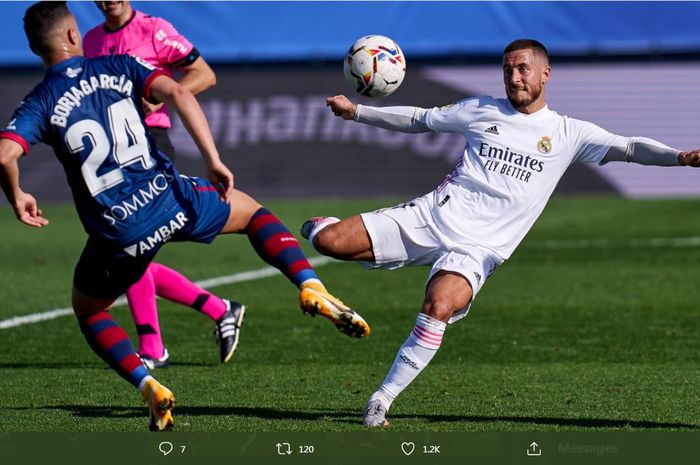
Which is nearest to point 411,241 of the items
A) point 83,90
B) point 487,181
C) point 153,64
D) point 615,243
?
point 487,181

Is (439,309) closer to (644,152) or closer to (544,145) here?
(544,145)

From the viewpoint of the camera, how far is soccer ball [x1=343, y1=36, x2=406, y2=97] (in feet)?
25.1

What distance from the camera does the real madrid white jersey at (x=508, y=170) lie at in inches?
282

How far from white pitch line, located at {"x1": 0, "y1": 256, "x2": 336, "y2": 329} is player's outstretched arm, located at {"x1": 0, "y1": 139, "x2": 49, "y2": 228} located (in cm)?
527

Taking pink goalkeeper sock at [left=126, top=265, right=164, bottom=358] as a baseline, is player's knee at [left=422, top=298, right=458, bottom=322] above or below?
above

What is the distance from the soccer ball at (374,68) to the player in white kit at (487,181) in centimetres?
33

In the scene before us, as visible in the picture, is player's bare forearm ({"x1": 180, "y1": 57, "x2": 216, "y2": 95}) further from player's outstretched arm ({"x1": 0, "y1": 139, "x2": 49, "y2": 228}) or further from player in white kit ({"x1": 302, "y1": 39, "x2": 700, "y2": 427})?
player's outstretched arm ({"x1": 0, "y1": 139, "x2": 49, "y2": 228})

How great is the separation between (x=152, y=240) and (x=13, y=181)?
766 millimetres

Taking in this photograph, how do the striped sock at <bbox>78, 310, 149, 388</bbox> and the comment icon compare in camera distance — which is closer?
the comment icon

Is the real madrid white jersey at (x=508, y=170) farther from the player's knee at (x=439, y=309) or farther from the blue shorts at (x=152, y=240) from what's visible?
the blue shorts at (x=152, y=240)

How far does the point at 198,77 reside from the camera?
8.82m

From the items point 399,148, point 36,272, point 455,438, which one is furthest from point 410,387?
point 399,148

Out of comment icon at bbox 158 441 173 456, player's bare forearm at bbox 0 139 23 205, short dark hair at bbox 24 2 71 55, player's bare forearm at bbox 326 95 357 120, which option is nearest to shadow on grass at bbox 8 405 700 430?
comment icon at bbox 158 441 173 456

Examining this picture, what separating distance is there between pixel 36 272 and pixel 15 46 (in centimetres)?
1395
